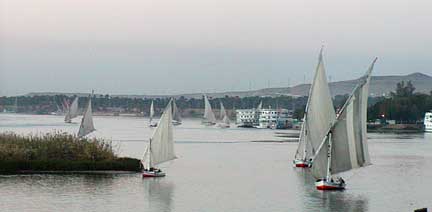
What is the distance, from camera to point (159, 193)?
3594 cm

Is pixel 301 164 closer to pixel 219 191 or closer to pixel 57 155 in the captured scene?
pixel 219 191

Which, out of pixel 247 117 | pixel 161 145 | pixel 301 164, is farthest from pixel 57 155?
pixel 247 117

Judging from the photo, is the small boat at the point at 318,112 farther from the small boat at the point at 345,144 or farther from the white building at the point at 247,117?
the white building at the point at 247,117

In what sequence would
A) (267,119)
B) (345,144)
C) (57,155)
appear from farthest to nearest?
(267,119)
(57,155)
(345,144)

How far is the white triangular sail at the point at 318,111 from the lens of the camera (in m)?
44.3

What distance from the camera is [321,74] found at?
46438 millimetres

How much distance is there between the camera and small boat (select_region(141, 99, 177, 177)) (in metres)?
41.2

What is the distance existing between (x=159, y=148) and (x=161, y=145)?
0.19 metres

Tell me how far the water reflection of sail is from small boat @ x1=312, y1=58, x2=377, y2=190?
6.42 metres

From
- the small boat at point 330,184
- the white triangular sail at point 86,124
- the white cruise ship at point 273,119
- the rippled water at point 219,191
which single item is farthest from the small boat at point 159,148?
the white cruise ship at point 273,119

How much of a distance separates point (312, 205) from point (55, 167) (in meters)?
13.3

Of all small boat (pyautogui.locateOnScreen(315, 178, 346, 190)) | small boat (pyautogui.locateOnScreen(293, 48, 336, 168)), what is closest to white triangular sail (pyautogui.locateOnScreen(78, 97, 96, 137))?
small boat (pyautogui.locateOnScreen(293, 48, 336, 168))

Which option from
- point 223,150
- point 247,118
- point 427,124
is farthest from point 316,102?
point 247,118

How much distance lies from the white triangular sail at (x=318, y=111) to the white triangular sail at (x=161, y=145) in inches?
301
